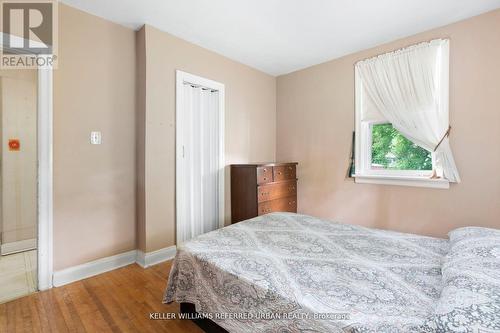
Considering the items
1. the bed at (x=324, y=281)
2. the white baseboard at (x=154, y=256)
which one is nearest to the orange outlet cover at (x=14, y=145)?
the white baseboard at (x=154, y=256)

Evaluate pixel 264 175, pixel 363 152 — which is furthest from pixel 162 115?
pixel 363 152

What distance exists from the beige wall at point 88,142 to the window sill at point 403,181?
9.10 ft

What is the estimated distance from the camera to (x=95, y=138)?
7.38 feet

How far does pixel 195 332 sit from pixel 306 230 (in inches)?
40.4

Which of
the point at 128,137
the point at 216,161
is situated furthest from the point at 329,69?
the point at 128,137

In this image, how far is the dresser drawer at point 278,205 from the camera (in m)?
3.04

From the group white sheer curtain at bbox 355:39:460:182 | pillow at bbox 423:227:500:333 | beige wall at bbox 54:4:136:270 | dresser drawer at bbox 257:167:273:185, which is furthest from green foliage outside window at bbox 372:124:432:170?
beige wall at bbox 54:4:136:270

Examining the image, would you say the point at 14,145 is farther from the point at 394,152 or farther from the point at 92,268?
the point at 394,152

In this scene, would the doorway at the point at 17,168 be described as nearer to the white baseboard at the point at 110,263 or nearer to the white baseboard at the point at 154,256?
the white baseboard at the point at 110,263

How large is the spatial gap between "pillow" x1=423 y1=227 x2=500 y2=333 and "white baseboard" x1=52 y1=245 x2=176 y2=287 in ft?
7.78

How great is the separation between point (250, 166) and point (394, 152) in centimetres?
178

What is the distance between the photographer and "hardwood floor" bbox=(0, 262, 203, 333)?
60.5 inches

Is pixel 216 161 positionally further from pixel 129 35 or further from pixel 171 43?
pixel 129 35

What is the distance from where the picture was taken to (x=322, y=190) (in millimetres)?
3395
